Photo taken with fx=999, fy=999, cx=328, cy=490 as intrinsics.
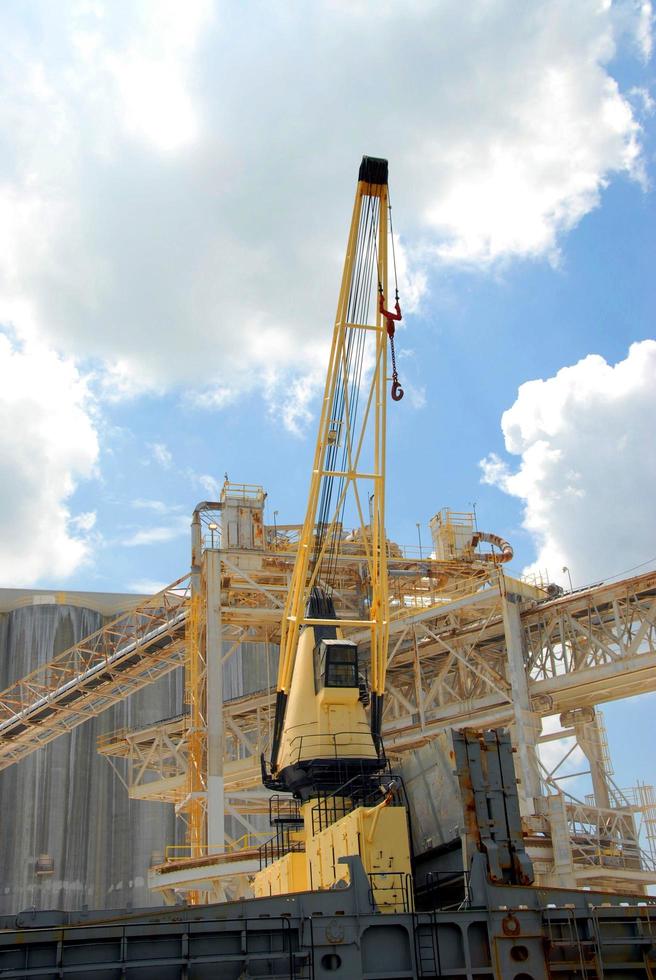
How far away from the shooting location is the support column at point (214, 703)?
3800 cm

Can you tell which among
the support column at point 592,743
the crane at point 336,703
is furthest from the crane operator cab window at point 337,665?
the support column at point 592,743

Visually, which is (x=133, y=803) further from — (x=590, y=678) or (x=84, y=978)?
(x=84, y=978)

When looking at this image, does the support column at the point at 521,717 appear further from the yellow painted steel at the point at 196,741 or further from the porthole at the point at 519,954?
the porthole at the point at 519,954

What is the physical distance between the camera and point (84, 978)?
14438mm

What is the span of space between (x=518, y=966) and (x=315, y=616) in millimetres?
16876

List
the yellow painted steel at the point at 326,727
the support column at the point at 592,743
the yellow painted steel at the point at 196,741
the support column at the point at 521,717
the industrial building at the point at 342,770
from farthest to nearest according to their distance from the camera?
1. the support column at the point at 592,743
2. the yellow painted steel at the point at 196,741
3. the support column at the point at 521,717
4. the yellow painted steel at the point at 326,727
5. the industrial building at the point at 342,770

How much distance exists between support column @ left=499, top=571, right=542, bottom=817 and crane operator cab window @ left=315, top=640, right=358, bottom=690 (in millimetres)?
10896

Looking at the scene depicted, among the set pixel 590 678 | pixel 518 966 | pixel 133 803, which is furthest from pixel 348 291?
pixel 133 803

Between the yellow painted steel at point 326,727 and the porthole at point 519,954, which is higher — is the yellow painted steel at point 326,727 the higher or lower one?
the higher one

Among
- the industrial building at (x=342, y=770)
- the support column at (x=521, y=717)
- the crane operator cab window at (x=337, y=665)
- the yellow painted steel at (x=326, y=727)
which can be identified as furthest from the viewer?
the support column at (x=521, y=717)

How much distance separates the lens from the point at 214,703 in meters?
40.1

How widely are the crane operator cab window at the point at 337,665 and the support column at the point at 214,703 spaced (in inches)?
485

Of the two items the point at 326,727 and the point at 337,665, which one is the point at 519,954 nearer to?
the point at 326,727

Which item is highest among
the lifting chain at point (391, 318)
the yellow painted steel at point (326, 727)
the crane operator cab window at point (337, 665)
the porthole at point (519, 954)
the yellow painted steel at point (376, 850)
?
the lifting chain at point (391, 318)
